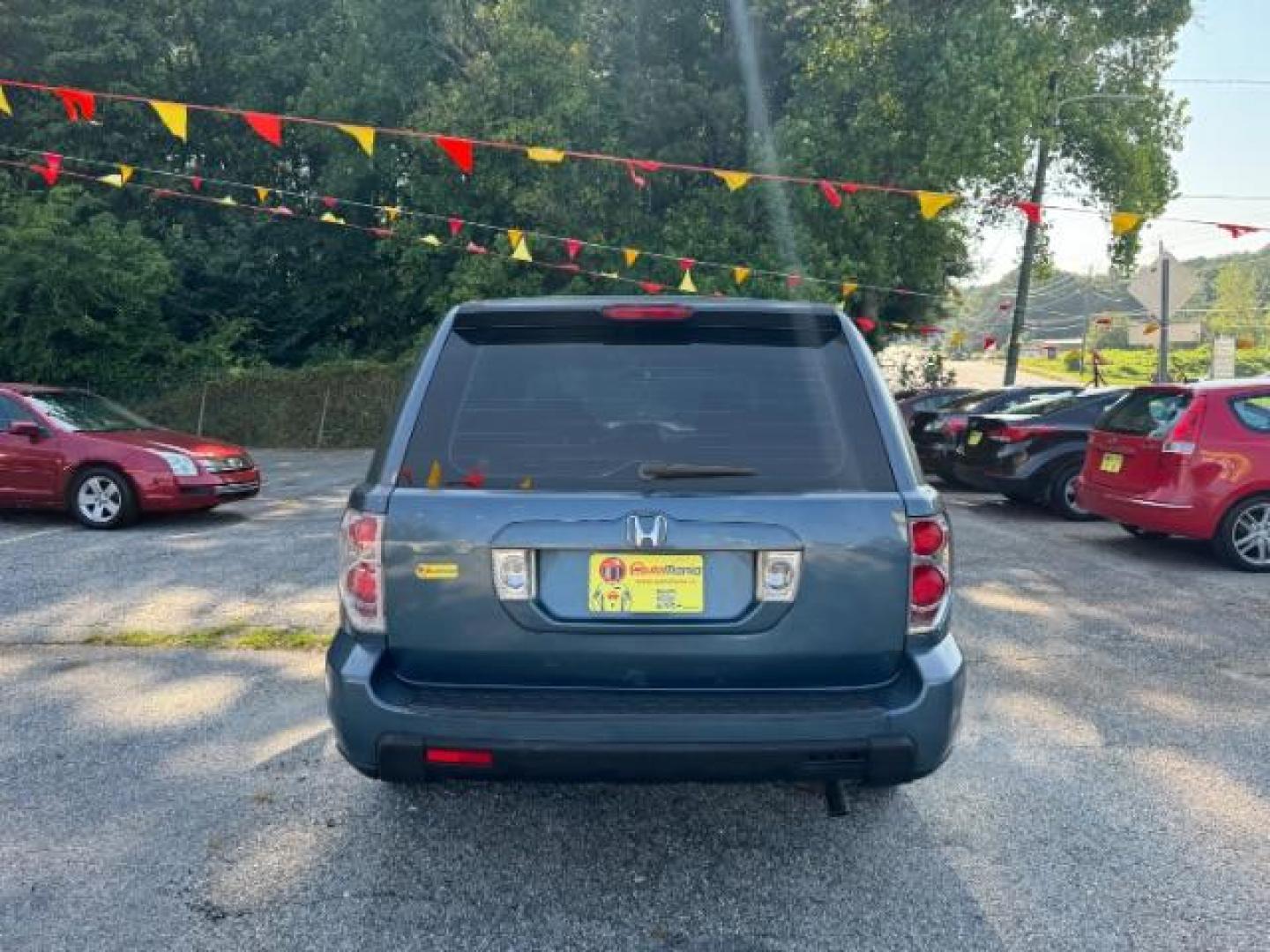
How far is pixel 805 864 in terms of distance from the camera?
120 inches

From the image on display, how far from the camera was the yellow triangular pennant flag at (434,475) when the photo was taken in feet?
8.82

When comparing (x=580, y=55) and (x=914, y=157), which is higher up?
(x=580, y=55)

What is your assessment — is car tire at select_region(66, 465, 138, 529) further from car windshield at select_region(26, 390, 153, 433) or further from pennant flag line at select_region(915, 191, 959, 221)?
pennant flag line at select_region(915, 191, 959, 221)

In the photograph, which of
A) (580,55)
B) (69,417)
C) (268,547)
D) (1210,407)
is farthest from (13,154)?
(1210,407)

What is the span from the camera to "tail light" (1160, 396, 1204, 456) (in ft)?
24.3

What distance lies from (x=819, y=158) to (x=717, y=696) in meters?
19.1

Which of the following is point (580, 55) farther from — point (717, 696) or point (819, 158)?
point (717, 696)

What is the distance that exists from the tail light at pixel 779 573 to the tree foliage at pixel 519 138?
17926 mm

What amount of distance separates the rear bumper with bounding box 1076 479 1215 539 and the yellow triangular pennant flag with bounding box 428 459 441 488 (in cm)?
668

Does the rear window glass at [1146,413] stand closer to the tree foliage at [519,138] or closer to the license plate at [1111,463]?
the license plate at [1111,463]

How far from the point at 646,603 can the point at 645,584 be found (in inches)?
2.1

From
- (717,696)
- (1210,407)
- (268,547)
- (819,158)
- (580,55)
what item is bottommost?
(268,547)

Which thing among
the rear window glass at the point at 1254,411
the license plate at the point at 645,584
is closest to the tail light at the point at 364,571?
the license plate at the point at 645,584

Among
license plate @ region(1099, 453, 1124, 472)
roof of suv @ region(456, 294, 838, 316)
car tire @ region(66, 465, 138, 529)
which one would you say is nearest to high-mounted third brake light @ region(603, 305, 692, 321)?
roof of suv @ region(456, 294, 838, 316)
